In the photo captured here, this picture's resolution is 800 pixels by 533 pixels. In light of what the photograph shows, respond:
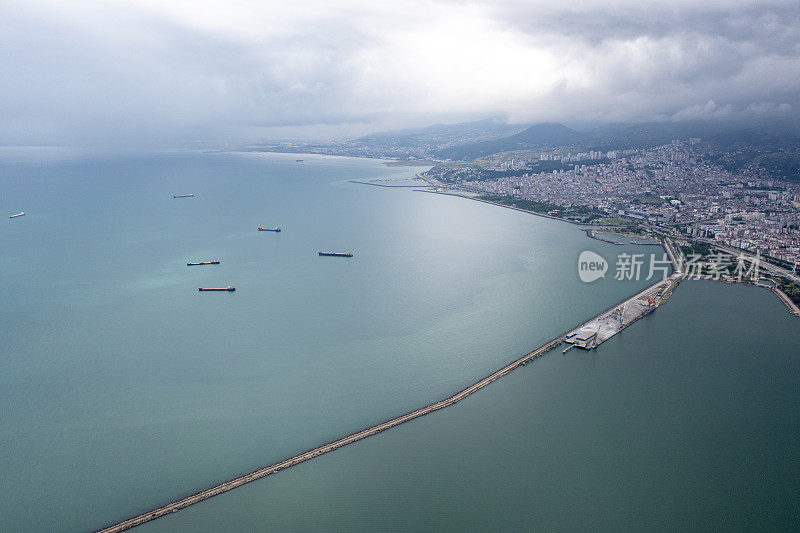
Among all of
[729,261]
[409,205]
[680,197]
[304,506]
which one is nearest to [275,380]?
[304,506]

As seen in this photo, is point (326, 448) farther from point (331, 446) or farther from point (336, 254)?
point (336, 254)

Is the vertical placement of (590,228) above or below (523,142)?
below

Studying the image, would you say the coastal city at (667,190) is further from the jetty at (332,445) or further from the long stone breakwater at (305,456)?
the long stone breakwater at (305,456)

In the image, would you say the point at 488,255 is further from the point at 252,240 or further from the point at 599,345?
the point at 252,240

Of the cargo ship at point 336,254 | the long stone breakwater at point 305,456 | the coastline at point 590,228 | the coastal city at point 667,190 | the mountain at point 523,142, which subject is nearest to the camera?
the long stone breakwater at point 305,456

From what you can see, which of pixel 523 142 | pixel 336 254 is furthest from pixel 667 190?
pixel 523 142

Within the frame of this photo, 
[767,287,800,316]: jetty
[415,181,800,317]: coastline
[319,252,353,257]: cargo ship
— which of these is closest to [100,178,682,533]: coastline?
[767,287,800,316]: jetty

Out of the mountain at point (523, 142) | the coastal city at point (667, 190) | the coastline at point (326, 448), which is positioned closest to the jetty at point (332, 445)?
the coastline at point (326, 448)

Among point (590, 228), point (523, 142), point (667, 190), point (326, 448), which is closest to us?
point (326, 448)

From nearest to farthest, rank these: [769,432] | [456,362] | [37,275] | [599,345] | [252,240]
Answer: [769,432] < [456,362] < [599,345] < [37,275] < [252,240]
